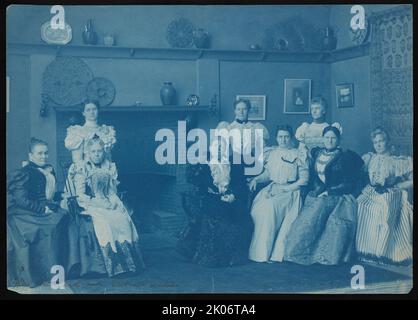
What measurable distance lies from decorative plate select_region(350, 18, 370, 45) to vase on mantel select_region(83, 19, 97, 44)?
2.10 m

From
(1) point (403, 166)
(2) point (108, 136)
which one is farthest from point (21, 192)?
(1) point (403, 166)

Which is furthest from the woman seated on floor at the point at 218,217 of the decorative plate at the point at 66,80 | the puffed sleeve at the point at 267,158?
the decorative plate at the point at 66,80

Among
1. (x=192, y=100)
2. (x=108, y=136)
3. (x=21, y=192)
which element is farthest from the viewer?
(x=192, y=100)

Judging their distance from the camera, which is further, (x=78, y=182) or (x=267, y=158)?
(x=267, y=158)

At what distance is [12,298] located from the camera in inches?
208

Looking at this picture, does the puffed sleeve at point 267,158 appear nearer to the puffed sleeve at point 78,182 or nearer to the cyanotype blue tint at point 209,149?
the cyanotype blue tint at point 209,149

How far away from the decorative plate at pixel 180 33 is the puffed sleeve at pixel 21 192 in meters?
1.58

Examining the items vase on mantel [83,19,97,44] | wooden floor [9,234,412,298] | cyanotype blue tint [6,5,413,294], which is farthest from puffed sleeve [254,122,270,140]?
vase on mantel [83,19,97,44]

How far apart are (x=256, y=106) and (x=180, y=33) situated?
0.86 m

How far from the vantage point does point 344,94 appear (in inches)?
216

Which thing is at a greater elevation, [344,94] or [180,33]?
[180,33]

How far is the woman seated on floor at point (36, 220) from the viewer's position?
5.23m

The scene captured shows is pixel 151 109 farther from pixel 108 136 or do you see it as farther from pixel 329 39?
pixel 329 39

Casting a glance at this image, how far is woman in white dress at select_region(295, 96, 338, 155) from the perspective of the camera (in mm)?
5449
